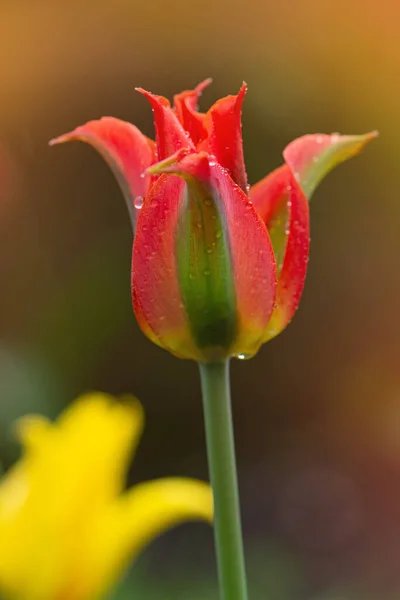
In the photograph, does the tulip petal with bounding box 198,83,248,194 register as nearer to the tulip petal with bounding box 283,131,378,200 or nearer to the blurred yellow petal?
the tulip petal with bounding box 283,131,378,200

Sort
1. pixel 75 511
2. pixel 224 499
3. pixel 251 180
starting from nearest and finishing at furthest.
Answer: pixel 224 499, pixel 75 511, pixel 251 180

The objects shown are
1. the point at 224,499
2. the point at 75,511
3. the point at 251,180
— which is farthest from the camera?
the point at 251,180

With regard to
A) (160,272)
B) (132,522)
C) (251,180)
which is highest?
(251,180)

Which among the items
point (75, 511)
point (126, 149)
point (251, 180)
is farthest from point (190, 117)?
point (251, 180)

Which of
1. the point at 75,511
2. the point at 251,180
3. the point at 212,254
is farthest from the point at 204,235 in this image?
the point at 251,180

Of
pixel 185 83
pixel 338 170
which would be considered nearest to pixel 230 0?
pixel 185 83

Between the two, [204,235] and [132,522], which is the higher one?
[204,235]

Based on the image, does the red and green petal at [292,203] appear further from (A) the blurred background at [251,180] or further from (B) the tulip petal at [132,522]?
(A) the blurred background at [251,180]

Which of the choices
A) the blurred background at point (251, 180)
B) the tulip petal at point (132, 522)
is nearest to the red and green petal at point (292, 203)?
the tulip petal at point (132, 522)

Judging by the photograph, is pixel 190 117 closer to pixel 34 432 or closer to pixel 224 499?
pixel 224 499

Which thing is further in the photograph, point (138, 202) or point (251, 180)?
point (251, 180)
